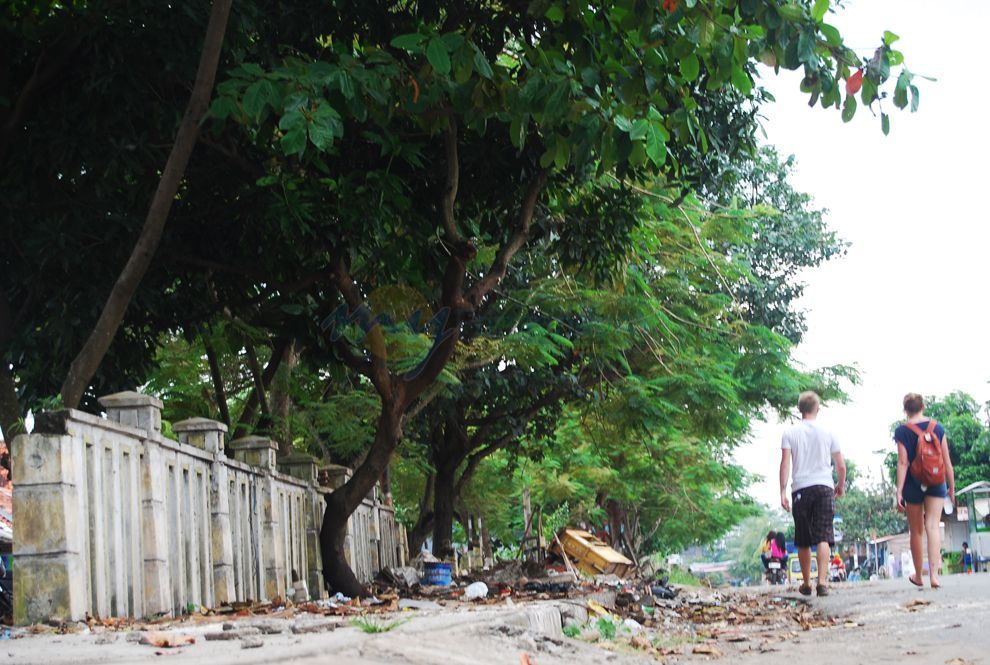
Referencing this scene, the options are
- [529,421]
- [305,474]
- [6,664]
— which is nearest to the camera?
[6,664]

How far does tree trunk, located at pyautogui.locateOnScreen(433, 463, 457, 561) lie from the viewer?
22.3 m

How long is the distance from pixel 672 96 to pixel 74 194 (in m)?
5.24

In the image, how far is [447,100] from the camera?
966 cm

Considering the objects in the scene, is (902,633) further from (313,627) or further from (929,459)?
(313,627)

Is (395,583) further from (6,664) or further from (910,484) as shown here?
(6,664)

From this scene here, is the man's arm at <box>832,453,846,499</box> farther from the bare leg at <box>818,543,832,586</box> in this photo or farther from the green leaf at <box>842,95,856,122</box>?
the green leaf at <box>842,95,856,122</box>

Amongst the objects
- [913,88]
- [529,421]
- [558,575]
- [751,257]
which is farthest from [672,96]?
[751,257]

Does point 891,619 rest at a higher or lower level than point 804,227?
lower

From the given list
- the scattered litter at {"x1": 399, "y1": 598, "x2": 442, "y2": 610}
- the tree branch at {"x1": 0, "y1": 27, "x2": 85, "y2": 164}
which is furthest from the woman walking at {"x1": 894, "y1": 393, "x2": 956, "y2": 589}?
the tree branch at {"x1": 0, "y1": 27, "x2": 85, "y2": 164}

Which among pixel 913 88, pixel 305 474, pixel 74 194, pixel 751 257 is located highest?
pixel 751 257

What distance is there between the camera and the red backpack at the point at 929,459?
34.4 ft

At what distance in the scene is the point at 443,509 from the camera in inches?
892

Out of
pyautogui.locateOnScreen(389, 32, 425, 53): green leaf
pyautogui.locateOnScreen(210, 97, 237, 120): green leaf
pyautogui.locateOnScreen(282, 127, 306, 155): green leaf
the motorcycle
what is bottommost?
the motorcycle

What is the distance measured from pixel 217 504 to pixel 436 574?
549cm
